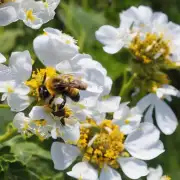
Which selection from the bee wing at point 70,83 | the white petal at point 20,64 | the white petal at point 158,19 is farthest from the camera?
the white petal at point 158,19

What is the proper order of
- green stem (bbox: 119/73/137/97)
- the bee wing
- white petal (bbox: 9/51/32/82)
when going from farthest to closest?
green stem (bbox: 119/73/137/97) → white petal (bbox: 9/51/32/82) → the bee wing

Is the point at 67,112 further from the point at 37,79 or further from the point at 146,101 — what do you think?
the point at 146,101

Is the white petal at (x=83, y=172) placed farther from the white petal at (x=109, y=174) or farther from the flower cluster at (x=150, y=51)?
the flower cluster at (x=150, y=51)

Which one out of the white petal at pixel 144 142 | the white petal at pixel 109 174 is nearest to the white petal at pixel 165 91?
the white petal at pixel 144 142

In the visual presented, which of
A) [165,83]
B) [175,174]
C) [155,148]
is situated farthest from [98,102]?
[175,174]

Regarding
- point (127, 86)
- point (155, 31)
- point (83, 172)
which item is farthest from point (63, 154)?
point (155, 31)

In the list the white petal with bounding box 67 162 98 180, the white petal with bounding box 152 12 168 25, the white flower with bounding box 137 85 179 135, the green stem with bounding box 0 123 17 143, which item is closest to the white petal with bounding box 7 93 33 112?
the green stem with bounding box 0 123 17 143

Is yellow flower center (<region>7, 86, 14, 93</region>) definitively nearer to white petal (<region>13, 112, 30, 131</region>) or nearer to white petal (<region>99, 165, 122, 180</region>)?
white petal (<region>13, 112, 30, 131</region>)
